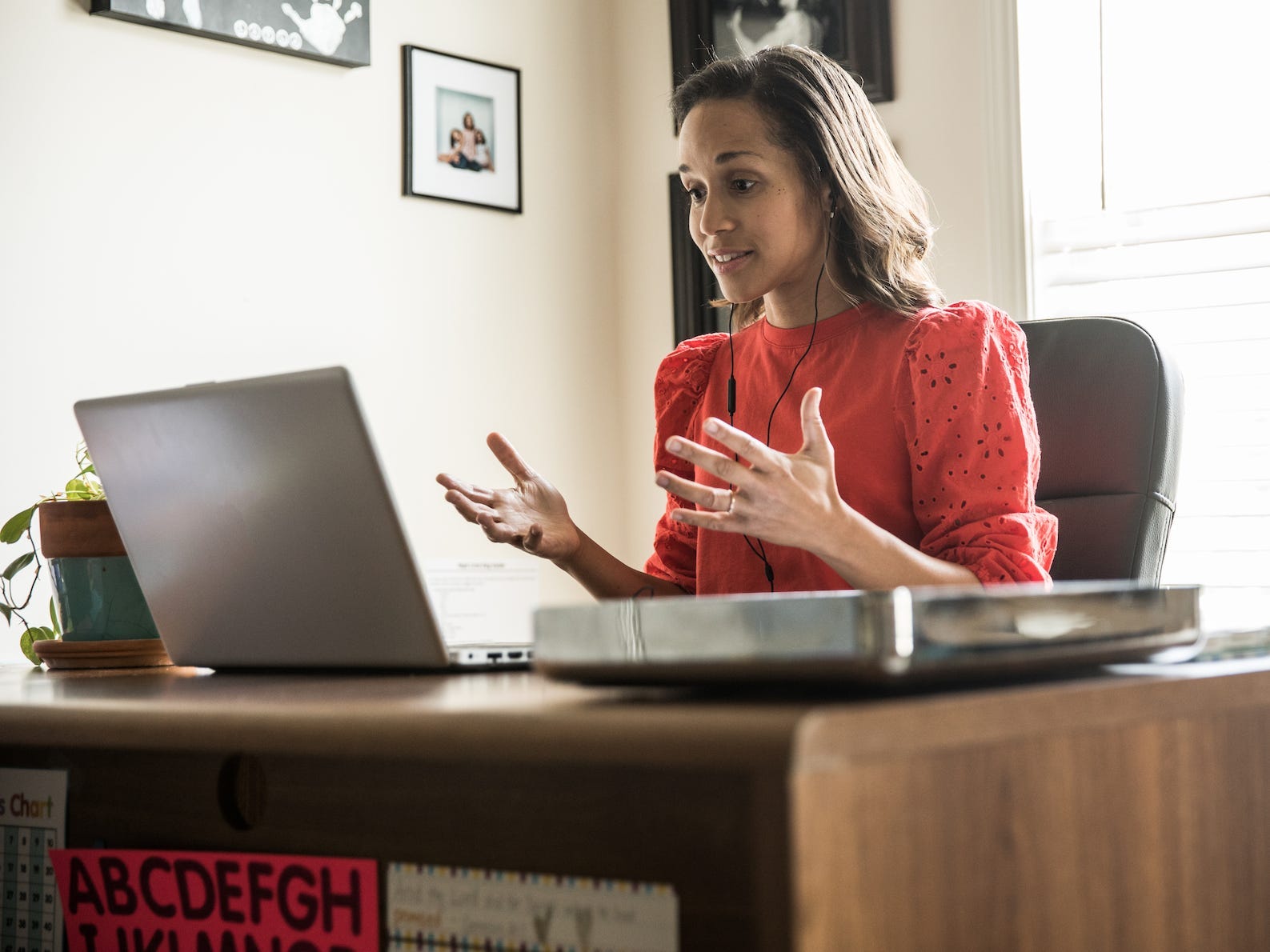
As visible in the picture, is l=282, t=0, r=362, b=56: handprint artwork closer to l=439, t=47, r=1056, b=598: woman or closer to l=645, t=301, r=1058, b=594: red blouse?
l=439, t=47, r=1056, b=598: woman

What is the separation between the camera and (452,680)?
0.87 meters

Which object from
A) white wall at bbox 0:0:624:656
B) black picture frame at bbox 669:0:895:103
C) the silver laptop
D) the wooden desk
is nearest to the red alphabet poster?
the wooden desk

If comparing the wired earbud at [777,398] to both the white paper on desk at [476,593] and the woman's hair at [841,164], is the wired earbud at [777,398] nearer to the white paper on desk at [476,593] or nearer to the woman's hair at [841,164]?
the woman's hair at [841,164]

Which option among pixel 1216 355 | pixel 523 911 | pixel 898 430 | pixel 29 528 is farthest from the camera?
pixel 1216 355

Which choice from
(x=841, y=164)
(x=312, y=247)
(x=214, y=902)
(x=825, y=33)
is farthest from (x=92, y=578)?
(x=825, y=33)

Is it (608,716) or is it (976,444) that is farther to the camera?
(976,444)

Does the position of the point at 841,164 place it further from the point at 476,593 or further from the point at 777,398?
the point at 476,593

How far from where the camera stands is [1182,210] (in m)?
2.44

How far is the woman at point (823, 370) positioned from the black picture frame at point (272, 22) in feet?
3.61

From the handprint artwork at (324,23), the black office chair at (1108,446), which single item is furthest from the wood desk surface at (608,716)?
the handprint artwork at (324,23)

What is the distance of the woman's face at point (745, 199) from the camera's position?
1.47 meters

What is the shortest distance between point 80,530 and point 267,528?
40cm

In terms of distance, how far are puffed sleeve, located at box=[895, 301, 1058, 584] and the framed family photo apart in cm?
156

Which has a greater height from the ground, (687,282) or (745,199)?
(687,282)
